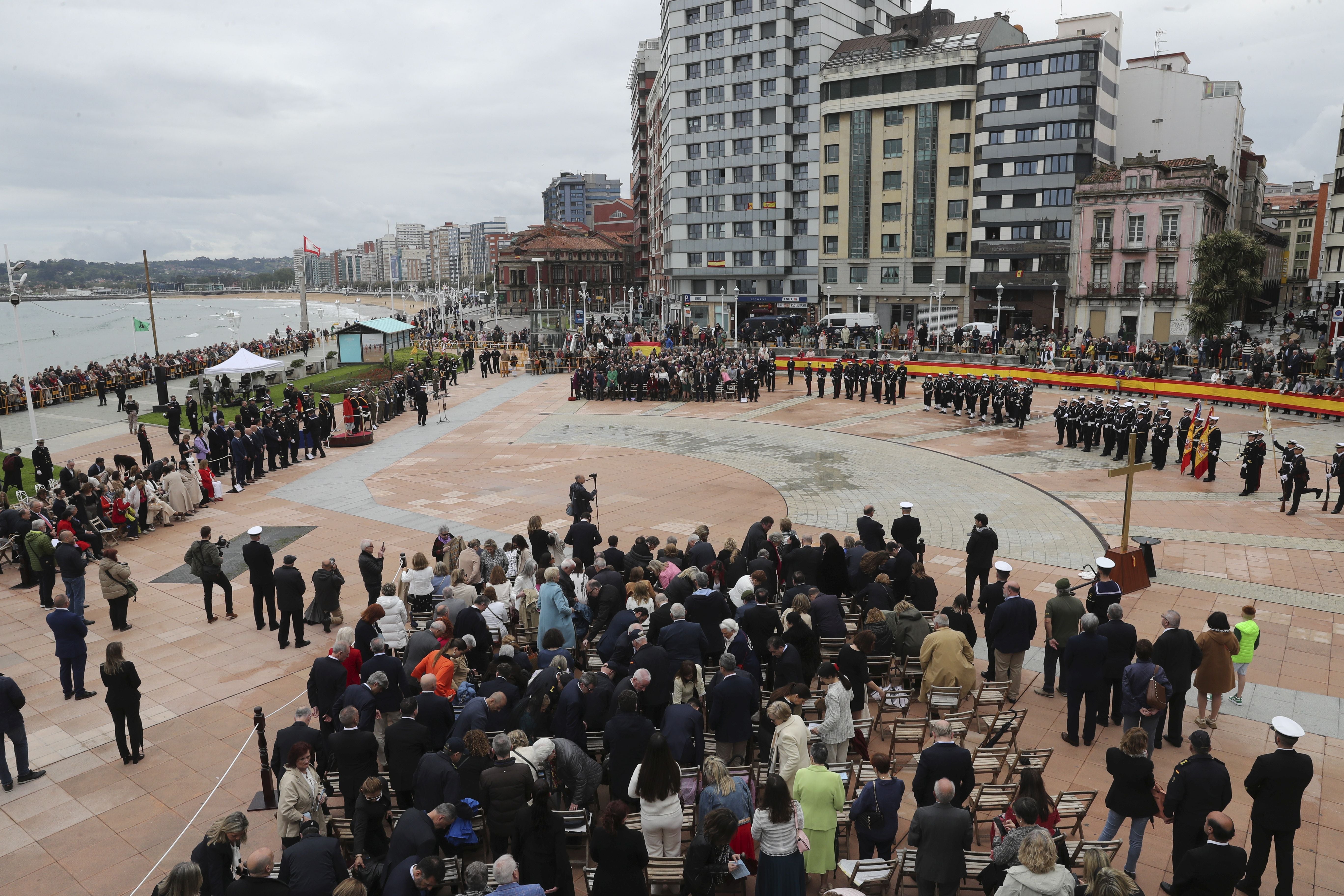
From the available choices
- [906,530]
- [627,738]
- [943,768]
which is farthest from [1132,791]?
[906,530]

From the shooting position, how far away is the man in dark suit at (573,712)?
25.1 feet

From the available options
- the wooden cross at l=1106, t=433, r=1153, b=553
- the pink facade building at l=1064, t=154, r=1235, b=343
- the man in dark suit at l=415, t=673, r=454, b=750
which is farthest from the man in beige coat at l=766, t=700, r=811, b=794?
the pink facade building at l=1064, t=154, r=1235, b=343

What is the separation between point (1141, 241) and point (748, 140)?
34211 millimetres

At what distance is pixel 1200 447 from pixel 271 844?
22.8 metres

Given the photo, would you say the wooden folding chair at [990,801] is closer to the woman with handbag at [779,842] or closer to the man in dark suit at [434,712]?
the woman with handbag at [779,842]

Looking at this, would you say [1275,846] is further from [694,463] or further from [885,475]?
[694,463]

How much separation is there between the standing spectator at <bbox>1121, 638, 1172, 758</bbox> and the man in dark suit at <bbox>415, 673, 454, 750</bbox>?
23.0 feet

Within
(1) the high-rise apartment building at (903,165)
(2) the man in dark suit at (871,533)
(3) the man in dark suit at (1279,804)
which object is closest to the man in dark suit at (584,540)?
(2) the man in dark suit at (871,533)

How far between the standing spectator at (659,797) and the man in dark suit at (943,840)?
1.90 metres

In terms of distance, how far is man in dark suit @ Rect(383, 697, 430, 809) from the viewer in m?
7.30

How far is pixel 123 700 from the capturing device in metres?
8.98

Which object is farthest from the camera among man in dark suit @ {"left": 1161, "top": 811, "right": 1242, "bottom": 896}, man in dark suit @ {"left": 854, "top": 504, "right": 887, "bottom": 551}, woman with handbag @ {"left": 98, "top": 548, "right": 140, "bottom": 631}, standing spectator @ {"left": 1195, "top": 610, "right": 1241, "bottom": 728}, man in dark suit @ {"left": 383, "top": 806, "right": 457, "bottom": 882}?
man in dark suit @ {"left": 854, "top": 504, "right": 887, "bottom": 551}

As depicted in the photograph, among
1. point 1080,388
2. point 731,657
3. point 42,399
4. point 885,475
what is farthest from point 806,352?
point 731,657

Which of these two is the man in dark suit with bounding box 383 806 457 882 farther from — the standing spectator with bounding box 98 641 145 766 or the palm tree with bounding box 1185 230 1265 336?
the palm tree with bounding box 1185 230 1265 336
